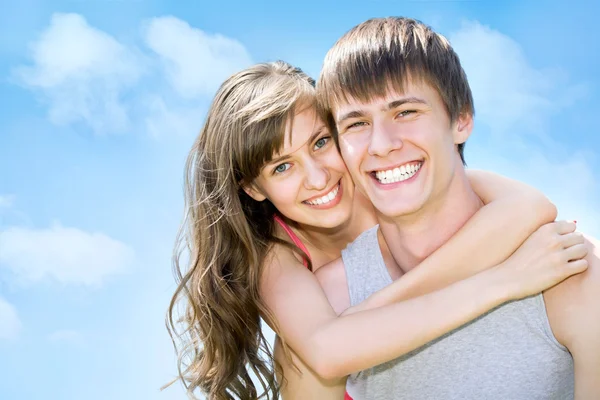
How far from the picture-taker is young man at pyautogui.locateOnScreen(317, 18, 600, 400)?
3.10 m

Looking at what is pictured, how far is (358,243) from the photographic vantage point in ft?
12.2

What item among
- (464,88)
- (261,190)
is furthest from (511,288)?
(261,190)

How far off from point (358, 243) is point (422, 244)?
401mm

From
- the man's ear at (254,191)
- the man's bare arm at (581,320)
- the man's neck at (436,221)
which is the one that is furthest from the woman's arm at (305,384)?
the man's bare arm at (581,320)

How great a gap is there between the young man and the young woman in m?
0.18

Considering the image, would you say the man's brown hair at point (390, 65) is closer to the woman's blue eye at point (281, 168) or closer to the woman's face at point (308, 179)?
the woman's face at point (308, 179)

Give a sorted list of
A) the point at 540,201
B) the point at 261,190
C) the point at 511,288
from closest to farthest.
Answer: the point at 511,288, the point at 540,201, the point at 261,190

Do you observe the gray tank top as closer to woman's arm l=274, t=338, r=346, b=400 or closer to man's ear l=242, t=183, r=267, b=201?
woman's arm l=274, t=338, r=346, b=400

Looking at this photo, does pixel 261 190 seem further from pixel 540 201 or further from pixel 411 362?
pixel 540 201

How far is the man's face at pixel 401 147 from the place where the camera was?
3.22 meters

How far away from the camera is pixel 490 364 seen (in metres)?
3.26

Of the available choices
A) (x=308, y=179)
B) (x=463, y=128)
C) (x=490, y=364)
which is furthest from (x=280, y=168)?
(x=490, y=364)

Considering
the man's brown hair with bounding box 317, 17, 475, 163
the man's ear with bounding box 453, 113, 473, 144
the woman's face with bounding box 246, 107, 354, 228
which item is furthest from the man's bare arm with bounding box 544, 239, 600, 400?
the woman's face with bounding box 246, 107, 354, 228

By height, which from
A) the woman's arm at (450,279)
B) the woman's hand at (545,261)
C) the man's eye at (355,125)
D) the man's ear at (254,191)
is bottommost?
the woman's hand at (545,261)
